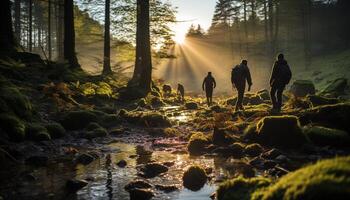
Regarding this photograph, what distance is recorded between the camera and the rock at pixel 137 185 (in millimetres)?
6863

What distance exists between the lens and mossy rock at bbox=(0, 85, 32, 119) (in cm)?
1107

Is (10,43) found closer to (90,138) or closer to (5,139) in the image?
(90,138)

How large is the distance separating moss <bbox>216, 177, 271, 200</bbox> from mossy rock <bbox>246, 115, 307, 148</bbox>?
4941 mm

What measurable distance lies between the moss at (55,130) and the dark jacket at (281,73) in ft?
26.3

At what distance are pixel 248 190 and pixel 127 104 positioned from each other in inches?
630

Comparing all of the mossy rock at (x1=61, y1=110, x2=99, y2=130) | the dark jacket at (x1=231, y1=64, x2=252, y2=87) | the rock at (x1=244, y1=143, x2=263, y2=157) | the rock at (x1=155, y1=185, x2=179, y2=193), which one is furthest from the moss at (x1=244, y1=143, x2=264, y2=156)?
the dark jacket at (x1=231, y1=64, x2=252, y2=87)

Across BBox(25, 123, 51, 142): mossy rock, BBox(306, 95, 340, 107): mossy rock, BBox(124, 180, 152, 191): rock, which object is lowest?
BBox(124, 180, 152, 191): rock

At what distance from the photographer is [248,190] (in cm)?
514

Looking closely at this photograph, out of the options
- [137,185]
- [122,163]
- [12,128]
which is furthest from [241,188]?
[12,128]

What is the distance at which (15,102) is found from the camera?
37.0 ft

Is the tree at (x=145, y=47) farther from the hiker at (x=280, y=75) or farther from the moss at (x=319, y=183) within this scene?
the moss at (x=319, y=183)

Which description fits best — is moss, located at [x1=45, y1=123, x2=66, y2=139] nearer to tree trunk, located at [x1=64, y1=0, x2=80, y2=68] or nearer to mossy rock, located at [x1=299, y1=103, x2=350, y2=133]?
mossy rock, located at [x1=299, y1=103, x2=350, y2=133]

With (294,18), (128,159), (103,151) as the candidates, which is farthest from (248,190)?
(294,18)

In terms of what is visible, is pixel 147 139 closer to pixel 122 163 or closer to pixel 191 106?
pixel 122 163
